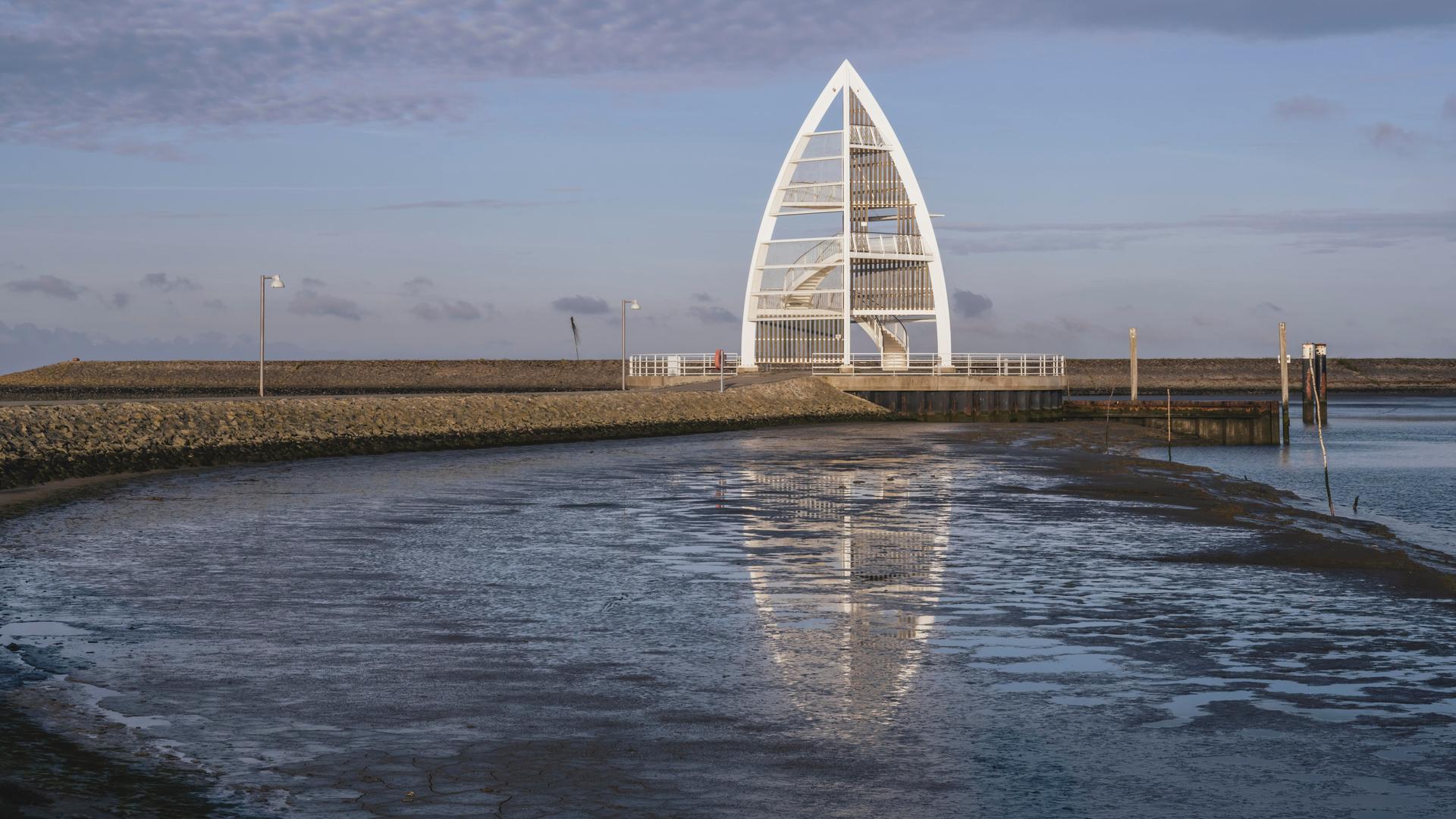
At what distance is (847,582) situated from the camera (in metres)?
13.7

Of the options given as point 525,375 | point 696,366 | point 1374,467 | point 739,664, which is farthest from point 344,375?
point 739,664

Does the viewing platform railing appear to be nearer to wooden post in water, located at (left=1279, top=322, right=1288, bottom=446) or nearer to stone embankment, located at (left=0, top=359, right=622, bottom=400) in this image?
wooden post in water, located at (left=1279, top=322, right=1288, bottom=446)

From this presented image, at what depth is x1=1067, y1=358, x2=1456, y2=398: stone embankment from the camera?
148375 millimetres

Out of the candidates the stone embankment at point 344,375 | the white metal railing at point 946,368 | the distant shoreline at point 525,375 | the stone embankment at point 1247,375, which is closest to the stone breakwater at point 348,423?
the white metal railing at point 946,368

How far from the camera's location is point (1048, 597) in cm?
1272

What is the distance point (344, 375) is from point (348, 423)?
10746 cm

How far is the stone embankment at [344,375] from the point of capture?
131250 mm

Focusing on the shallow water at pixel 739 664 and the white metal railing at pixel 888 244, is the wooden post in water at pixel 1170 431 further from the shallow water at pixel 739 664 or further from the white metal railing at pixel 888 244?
the shallow water at pixel 739 664

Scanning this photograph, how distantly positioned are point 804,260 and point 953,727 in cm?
6020

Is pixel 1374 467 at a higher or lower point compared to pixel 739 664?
lower

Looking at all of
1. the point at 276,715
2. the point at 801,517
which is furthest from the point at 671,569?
the point at 276,715

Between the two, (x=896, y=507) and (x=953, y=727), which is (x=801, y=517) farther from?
(x=953, y=727)

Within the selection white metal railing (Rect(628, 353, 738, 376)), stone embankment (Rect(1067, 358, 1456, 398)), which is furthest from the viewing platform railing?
stone embankment (Rect(1067, 358, 1456, 398))

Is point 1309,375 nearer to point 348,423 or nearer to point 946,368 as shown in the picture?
point 946,368
